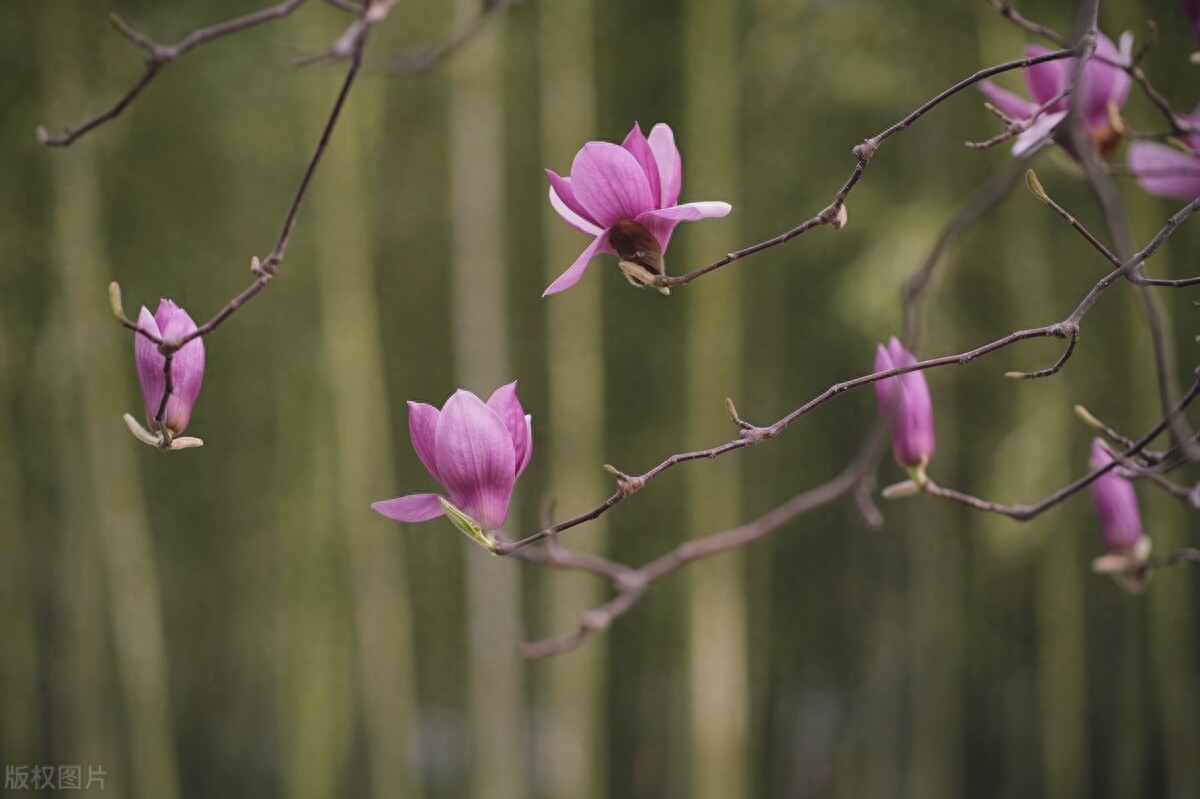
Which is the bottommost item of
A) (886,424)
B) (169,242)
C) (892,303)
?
(886,424)

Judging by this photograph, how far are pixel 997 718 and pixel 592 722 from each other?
856 mm

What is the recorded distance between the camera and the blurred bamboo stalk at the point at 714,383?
2.11 m

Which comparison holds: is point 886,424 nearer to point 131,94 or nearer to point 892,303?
point 131,94

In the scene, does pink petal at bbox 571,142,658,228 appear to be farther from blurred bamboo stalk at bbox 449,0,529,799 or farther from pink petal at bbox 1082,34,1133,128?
blurred bamboo stalk at bbox 449,0,529,799

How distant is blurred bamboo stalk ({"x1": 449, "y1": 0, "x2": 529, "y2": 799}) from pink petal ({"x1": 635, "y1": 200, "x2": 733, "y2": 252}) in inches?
72.6

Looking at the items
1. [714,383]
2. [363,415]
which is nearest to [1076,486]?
[714,383]

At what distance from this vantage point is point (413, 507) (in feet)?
1.08

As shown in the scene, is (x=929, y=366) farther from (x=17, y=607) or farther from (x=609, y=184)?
(x=17, y=607)

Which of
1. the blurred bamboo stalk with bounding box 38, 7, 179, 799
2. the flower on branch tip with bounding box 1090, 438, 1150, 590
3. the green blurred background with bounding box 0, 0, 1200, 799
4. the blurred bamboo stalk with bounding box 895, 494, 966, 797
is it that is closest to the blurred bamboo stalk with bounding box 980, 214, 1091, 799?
the green blurred background with bounding box 0, 0, 1200, 799

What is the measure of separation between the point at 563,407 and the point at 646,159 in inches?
78.0

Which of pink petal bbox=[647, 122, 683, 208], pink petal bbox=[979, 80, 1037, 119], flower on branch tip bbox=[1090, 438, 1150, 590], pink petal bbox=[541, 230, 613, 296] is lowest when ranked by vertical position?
flower on branch tip bbox=[1090, 438, 1150, 590]

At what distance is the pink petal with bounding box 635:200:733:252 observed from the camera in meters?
0.30

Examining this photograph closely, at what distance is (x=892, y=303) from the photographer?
6.09 ft

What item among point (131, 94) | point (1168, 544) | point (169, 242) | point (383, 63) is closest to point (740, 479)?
point (1168, 544)
